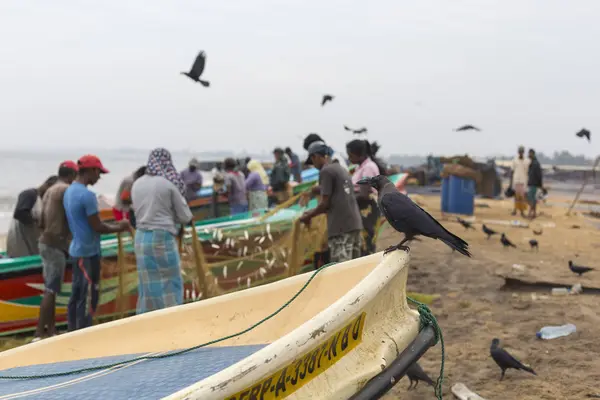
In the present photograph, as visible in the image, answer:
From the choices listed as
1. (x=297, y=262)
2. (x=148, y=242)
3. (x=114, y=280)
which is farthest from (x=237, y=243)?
(x=148, y=242)

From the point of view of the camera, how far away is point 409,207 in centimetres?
326

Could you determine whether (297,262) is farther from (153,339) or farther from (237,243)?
(153,339)

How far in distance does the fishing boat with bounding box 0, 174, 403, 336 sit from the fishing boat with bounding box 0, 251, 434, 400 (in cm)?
271

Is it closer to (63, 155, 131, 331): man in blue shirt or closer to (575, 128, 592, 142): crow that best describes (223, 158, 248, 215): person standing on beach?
(63, 155, 131, 331): man in blue shirt

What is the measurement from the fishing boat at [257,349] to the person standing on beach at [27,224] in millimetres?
2950

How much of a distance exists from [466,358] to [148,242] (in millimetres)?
3168

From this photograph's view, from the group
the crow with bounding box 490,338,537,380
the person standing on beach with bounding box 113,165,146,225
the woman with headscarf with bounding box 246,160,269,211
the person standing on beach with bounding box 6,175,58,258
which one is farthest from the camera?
the woman with headscarf with bounding box 246,160,269,211

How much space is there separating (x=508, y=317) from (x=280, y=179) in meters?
7.62

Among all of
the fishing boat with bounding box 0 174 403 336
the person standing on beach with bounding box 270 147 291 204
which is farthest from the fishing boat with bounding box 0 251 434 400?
the person standing on beach with bounding box 270 147 291 204

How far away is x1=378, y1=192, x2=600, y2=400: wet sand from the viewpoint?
4586 mm

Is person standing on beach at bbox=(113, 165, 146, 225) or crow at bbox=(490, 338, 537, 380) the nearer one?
crow at bbox=(490, 338, 537, 380)

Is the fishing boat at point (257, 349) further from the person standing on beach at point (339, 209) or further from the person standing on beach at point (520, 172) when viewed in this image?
the person standing on beach at point (520, 172)

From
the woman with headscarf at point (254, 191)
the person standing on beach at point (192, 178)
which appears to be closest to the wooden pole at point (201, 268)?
the woman with headscarf at point (254, 191)

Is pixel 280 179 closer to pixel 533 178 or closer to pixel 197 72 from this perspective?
pixel 197 72
